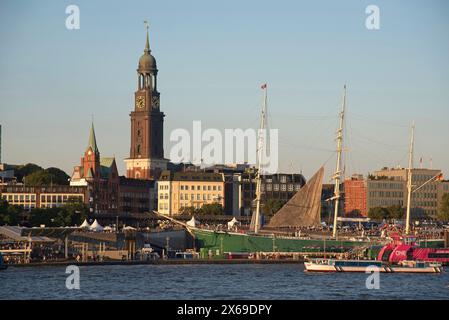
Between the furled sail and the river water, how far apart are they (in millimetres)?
21310

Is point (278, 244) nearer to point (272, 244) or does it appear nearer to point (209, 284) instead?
point (272, 244)

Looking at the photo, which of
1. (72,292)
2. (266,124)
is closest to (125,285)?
(72,292)

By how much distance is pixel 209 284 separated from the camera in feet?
306

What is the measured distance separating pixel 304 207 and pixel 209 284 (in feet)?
163

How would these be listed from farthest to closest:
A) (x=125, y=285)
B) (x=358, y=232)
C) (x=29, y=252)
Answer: (x=358, y=232), (x=29, y=252), (x=125, y=285)

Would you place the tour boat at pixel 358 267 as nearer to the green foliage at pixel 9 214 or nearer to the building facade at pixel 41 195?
the green foliage at pixel 9 214

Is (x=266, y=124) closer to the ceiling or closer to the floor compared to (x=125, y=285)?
closer to the ceiling

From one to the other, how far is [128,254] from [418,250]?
2980cm

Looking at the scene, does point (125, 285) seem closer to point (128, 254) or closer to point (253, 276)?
point (253, 276)

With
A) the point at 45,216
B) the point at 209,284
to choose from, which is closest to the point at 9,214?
the point at 45,216

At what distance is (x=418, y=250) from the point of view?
132375 millimetres
